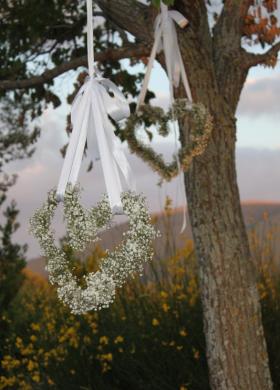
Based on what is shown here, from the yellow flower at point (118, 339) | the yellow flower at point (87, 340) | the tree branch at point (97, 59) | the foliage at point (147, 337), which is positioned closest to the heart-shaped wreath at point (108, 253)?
the tree branch at point (97, 59)

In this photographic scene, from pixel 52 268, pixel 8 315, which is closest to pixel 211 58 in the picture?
pixel 52 268

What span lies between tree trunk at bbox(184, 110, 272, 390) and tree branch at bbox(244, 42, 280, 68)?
617 mm

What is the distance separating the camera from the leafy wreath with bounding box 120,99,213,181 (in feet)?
12.0

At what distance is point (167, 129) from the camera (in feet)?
12.3

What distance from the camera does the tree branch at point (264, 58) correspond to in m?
6.00

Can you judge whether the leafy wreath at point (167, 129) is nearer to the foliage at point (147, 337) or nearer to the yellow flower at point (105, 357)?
the foliage at point (147, 337)

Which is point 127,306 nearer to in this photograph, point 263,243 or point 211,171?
point 263,243

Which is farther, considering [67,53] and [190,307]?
[67,53]

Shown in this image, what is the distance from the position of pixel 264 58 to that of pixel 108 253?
3.76 m

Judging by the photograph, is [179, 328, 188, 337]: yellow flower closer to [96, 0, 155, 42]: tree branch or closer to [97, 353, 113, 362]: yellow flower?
[97, 353, 113, 362]: yellow flower

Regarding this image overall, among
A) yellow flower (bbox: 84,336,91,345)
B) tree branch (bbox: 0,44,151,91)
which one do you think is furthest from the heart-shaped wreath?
yellow flower (bbox: 84,336,91,345)

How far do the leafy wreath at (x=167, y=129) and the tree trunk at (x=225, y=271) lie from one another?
183cm

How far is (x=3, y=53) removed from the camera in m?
7.63

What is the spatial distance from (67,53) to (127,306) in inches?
115
